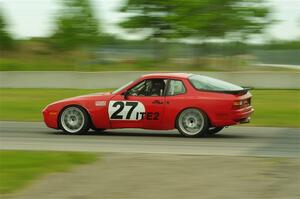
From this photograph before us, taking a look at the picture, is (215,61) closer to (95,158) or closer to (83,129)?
(83,129)

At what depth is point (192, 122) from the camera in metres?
13.5

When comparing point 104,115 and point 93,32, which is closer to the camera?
point 104,115

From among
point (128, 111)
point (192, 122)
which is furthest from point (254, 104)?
point (128, 111)

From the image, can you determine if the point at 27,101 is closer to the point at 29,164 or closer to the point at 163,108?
the point at 163,108

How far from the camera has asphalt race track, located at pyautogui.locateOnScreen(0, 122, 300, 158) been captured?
11.4 metres

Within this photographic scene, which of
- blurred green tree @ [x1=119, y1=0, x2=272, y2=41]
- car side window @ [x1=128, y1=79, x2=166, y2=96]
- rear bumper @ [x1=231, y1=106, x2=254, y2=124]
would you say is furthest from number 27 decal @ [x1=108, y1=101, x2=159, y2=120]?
blurred green tree @ [x1=119, y1=0, x2=272, y2=41]

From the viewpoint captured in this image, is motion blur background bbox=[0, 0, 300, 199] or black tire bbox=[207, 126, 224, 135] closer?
motion blur background bbox=[0, 0, 300, 199]

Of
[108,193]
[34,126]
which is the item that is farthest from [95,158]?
[34,126]

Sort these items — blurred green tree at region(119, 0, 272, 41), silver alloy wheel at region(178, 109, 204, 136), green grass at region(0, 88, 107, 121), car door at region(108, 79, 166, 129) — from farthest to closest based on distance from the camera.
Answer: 1. blurred green tree at region(119, 0, 272, 41)
2. green grass at region(0, 88, 107, 121)
3. car door at region(108, 79, 166, 129)
4. silver alloy wheel at region(178, 109, 204, 136)

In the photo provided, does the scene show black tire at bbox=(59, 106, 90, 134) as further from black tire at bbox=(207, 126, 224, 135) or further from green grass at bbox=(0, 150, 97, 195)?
green grass at bbox=(0, 150, 97, 195)

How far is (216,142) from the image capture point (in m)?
12.7

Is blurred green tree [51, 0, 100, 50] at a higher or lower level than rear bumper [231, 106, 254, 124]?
higher

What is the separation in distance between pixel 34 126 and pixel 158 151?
18.3 ft

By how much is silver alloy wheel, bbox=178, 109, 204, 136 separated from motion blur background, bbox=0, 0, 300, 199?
269 mm
